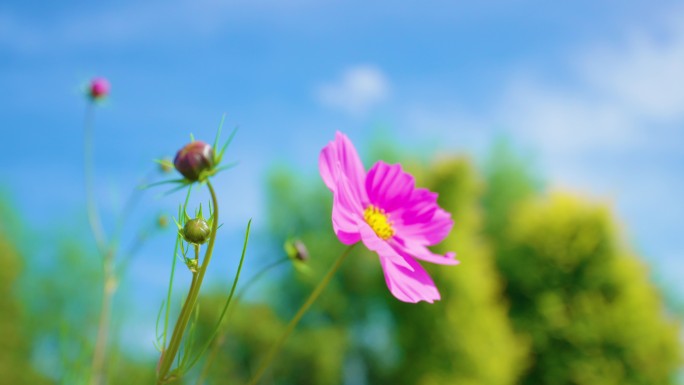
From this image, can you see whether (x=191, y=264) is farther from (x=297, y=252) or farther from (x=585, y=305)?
(x=585, y=305)

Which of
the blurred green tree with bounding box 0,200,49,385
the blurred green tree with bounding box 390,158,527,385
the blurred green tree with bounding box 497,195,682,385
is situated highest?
the blurred green tree with bounding box 497,195,682,385

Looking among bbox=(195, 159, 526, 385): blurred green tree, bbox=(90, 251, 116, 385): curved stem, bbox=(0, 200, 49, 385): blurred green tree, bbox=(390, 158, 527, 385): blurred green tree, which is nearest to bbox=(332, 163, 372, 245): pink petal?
bbox=(90, 251, 116, 385): curved stem

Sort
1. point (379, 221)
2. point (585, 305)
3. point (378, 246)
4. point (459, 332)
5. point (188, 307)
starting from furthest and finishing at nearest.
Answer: point (585, 305) → point (459, 332) → point (379, 221) → point (378, 246) → point (188, 307)

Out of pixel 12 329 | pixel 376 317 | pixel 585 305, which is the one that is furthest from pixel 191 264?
pixel 376 317

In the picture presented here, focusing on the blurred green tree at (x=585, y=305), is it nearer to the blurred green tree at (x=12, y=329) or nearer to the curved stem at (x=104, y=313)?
the blurred green tree at (x=12, y=329)

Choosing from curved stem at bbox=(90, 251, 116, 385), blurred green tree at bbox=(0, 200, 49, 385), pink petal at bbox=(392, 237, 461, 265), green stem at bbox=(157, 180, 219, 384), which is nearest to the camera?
green stem at bbox=(157, 180, 219, 384)

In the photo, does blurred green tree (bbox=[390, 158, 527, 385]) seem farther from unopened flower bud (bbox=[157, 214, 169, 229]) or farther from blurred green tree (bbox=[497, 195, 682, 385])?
unopened flower bud (bbox=[157, 214, 169, 229])
